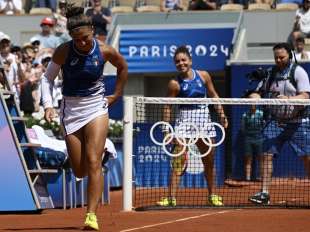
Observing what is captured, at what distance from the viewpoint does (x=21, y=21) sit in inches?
995

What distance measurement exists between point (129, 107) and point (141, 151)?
270 cm

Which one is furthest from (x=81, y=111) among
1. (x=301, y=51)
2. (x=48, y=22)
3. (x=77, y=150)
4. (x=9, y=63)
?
(x=48, y=22)

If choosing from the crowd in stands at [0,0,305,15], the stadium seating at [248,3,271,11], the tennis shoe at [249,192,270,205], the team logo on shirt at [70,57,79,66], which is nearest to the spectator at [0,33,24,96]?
the crowd in stands at [0,0,305,15]

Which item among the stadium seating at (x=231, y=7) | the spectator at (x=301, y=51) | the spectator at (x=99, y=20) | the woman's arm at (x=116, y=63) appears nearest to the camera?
the woman's arm at (x=116, y=63)

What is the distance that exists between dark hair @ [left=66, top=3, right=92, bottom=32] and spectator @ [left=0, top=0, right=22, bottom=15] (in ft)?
51.9

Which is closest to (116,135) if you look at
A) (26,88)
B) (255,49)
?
(26,88)

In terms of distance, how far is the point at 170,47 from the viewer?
2352cm

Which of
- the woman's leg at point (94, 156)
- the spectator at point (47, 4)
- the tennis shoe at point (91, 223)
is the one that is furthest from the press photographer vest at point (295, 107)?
the spectator at point (47, 4)

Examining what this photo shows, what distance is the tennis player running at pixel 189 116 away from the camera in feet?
43.8

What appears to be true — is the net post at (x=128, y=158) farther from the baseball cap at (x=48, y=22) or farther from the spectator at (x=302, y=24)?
the spectator at (x=302, y=24)

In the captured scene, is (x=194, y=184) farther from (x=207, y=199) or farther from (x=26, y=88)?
(x=26, y=88)

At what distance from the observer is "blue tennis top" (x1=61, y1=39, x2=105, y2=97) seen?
10.2m

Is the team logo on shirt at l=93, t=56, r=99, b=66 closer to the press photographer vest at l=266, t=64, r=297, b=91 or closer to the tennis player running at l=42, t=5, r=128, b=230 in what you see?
the tennis player running at l=42, t=5, r=128, b=230

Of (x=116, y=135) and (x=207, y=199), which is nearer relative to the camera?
(x=207, y=199)
